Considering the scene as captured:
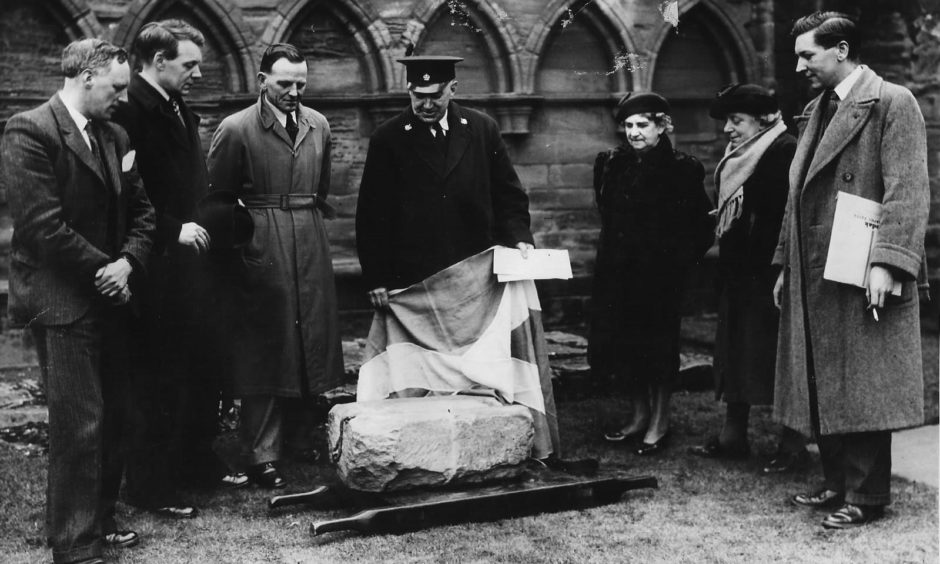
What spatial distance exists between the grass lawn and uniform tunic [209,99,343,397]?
576mm

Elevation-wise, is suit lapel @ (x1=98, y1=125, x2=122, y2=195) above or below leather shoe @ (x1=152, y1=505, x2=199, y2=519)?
above

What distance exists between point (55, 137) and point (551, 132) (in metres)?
5.30

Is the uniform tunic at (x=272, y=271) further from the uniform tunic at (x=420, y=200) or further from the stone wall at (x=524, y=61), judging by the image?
the stone wall at (x=524, y=61)

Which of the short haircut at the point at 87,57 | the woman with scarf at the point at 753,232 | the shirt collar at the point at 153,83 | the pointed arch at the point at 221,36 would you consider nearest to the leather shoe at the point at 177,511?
the shirt collar at the point at 153,83

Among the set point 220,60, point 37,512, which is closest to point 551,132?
point 220,60

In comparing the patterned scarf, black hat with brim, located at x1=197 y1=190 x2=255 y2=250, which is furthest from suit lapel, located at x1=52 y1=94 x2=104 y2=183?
the patterned scarf

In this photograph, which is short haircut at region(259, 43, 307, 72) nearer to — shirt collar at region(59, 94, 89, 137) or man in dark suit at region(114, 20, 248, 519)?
man in dark suit at region(114, 20, 248, 519)

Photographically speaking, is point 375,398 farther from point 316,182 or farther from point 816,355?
point 816,355

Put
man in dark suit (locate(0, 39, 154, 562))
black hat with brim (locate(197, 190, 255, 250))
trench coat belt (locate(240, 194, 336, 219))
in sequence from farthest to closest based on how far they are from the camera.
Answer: trench coat belt (locate(240, 194, 336, 219)) < black hat with brim (locate(197, 190, 255, 250)) < man in dark suit (locate(0, 39, 154, 562))

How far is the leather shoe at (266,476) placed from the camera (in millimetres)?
5070

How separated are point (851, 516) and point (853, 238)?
1.17 meters

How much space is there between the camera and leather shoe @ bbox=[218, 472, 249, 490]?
5.08 metres

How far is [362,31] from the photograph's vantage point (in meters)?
8.06

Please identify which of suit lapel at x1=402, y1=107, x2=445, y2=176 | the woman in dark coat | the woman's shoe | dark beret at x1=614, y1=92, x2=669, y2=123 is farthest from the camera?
the woman's shoe
